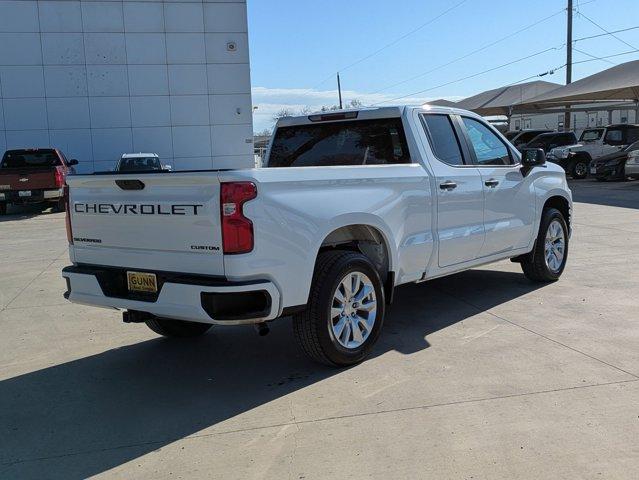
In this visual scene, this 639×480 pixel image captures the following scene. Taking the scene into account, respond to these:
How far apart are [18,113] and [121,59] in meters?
4.82

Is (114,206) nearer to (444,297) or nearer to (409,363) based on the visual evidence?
(409,363)

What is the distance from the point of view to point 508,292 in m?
7.07

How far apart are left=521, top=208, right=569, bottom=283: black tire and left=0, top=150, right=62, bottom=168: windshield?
1563 cm

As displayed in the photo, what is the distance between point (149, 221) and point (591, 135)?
2519 cm

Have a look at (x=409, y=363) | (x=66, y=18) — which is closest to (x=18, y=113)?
(x=66, y=18)

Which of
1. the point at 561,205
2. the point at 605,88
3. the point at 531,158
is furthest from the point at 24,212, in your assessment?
the point at 605,88

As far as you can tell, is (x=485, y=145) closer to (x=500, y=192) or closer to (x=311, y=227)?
(x=500, y=192)

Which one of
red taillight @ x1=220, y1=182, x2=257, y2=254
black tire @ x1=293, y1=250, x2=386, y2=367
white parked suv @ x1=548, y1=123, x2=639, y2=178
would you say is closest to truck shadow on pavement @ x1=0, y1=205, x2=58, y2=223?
black tire @ x1=293, y1=250, x2=386, y2=367

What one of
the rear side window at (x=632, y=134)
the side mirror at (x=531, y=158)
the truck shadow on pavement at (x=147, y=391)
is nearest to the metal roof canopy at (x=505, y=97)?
the rear side window at (x=632, y=134)

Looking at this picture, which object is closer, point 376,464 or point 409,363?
point 376,464

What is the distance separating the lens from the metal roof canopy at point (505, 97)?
37812 mm

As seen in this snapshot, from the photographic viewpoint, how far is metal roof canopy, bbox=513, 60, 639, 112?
26578 mm

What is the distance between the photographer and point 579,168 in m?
25.8

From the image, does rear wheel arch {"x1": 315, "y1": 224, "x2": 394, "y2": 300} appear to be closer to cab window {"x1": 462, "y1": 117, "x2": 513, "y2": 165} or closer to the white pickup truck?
the white pickup truck
